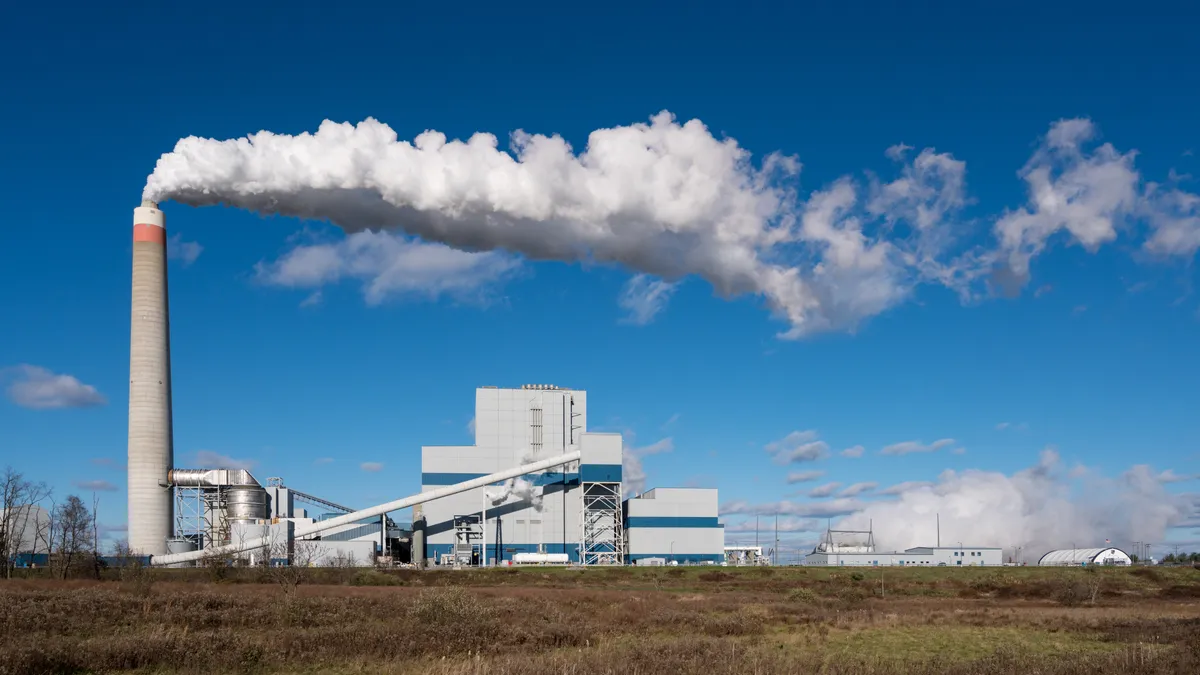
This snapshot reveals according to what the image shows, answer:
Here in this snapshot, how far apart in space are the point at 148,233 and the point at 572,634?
216 feet

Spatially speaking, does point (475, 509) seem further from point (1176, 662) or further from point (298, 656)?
point (1176, 662)

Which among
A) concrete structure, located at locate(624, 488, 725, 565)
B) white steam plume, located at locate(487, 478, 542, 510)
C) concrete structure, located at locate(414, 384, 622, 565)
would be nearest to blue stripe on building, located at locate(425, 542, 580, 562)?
concrete structure, located at locate(414, 384, 622, 565)

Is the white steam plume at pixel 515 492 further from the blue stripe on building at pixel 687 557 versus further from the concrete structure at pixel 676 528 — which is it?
the blue stripe on building at pixel 687 557

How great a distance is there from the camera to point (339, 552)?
9594 centimetres

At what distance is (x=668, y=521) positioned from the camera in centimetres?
10431

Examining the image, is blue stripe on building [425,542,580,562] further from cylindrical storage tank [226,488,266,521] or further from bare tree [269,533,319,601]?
cylindrical storage tank [226,488,266,521]

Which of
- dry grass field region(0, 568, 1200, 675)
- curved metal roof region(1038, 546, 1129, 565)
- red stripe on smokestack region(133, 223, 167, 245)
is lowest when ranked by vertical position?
curved metal roof region(1038, 546, 1129, 565)

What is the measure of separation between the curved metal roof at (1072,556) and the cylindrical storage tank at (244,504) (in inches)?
4195

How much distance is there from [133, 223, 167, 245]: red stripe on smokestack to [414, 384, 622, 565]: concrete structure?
3736cm

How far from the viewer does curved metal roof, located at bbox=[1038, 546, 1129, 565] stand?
444ft

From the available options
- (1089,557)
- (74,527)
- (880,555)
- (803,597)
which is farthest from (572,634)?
(1089,557)

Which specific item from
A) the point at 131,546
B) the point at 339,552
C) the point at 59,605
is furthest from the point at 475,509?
the point at 59,605

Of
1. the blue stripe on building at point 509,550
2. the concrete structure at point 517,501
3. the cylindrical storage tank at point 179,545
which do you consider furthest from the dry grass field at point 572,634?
the blue stripe on building at point 509,550

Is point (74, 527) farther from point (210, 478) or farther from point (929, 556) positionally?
point (929, 556)
